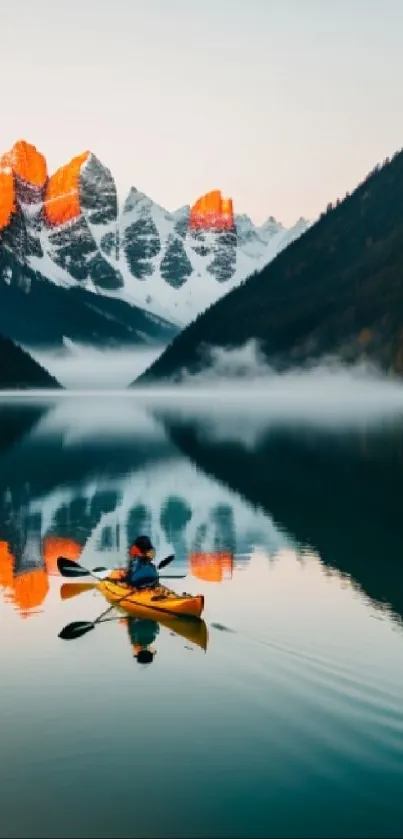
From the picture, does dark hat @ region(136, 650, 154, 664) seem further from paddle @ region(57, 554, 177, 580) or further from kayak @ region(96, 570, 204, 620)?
paddle @ region(57, 554, 177, 580)

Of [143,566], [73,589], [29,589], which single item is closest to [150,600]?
[143,566]

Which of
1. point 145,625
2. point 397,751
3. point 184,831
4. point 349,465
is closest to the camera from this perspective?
point 184,831

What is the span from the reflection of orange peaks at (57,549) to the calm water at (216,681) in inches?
4.5

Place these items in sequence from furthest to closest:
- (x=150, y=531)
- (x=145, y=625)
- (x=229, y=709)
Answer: (x=150, y=531) < (x=145, y=625) < (x=229, y=709)

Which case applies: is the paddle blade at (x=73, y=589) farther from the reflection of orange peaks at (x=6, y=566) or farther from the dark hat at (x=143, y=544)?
the dark hat at (x=143, y=544)

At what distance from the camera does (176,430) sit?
153 meters

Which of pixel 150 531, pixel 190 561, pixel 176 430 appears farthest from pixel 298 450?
pixel 190 561

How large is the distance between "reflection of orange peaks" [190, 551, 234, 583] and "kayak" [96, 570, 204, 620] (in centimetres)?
614

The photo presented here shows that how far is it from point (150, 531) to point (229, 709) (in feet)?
109

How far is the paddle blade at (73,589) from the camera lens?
4059cm

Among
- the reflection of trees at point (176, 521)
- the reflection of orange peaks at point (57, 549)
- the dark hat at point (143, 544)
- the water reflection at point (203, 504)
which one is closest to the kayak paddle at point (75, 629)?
the dark hat at point (143, 544)

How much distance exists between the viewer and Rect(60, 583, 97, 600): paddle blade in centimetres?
4059

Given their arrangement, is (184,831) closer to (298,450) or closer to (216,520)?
(216,520)

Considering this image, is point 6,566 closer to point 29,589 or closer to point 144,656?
point 29,589
